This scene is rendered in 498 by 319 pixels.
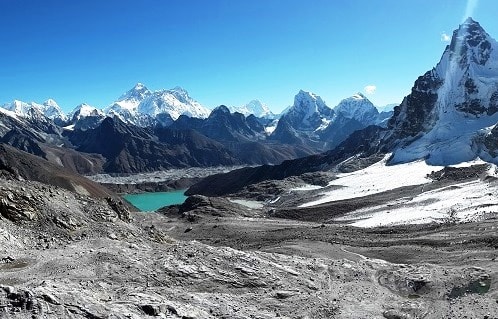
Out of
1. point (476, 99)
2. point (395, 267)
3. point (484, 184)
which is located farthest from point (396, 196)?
point (476, 99)

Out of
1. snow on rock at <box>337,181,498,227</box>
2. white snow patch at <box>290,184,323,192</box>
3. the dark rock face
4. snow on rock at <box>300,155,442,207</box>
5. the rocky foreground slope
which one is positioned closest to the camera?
the rocky foreground slope

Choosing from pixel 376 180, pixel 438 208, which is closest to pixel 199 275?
pixel 438 208

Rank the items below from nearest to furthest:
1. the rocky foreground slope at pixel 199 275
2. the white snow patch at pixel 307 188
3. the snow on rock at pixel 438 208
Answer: the rocky foreground slope at pixel 199 275
the snow on rock at pixel 438 208
the white snow patch at pixel 307 188

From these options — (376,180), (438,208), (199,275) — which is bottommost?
(438,208)

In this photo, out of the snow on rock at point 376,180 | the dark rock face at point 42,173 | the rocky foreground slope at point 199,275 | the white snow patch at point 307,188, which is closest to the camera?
the rocky foreground slope at point 199,275

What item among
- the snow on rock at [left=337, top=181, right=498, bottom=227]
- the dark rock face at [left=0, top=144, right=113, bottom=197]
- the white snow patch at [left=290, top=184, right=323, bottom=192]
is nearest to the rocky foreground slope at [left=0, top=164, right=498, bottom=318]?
the snow on rock at [left=337, top=181, right=498, bottom=227]

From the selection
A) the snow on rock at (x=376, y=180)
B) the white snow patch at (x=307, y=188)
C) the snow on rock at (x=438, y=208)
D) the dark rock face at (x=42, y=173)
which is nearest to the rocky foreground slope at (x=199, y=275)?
the snow on rock at (x=438, y=208)

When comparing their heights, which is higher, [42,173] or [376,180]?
[42,173]

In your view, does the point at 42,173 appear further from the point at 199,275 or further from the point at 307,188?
the point at 199,275

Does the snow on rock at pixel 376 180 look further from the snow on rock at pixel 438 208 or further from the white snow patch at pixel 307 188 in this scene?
the snow on rock at pixel 438 208

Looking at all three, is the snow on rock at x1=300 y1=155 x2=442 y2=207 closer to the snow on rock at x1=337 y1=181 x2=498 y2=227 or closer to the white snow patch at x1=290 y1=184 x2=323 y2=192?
the white snow patch at x1=290 y1=184 x2=323 y2=192

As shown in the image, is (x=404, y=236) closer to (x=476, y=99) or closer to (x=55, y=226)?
(x=55, y=226)
